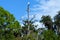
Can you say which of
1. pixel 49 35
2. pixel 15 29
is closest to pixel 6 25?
pixel 15 29

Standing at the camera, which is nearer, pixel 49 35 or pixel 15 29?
pixel 15 29

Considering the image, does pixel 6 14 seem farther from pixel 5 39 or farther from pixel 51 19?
pixel 51 19

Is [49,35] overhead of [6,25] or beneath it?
beneath

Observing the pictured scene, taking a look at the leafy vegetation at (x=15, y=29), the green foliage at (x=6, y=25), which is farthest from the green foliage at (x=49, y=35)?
the green foliage at (x=6, y=25)

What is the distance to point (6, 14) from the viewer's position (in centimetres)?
4494

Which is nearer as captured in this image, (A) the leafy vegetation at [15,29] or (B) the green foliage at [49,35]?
(A) the leafy vegetation at [15,29]

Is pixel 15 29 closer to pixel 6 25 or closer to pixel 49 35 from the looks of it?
pixel 6 25

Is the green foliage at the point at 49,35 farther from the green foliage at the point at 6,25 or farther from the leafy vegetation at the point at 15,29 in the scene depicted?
the green foliage at the point at 6,25

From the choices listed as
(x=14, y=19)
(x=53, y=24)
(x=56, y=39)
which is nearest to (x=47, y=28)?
(x=53, y=24)

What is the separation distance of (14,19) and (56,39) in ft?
92.6

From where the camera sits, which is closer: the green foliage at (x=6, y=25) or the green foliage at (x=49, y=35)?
the green foliage at (x=6, y=25)

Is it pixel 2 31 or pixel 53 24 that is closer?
pixel 2 31

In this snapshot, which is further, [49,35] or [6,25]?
[49,35]

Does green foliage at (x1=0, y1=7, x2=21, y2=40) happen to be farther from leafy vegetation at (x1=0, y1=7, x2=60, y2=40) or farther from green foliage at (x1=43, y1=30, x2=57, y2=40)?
green foliage at (x1=43, y1=30, x2=57, y2=40)
